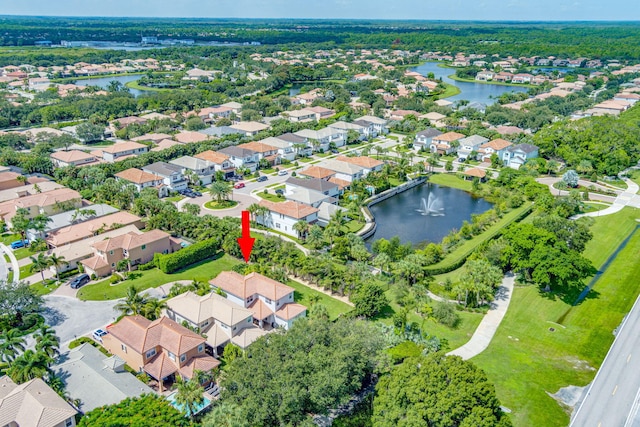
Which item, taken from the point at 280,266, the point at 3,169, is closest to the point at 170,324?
the point at 280,266

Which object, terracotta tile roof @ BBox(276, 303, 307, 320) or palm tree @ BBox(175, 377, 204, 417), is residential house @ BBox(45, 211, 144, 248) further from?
palm tree @ BBox(175, 377, 204, 417)

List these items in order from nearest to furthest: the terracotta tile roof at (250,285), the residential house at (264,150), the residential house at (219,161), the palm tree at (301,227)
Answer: the terracotta tile roof at (250,285) < the palm tree at (301,227) < the residential house at (219,161) < the residential house at (264,150)

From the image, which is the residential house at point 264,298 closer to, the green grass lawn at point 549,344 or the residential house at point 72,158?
the green grass lawn at point 549,344

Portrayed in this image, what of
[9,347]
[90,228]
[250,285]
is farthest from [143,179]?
[9,347]

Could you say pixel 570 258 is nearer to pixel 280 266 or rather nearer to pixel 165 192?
pixel 280 266

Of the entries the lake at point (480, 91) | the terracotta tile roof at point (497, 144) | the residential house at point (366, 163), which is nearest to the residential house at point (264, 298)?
the residential house at point (366, 163)
